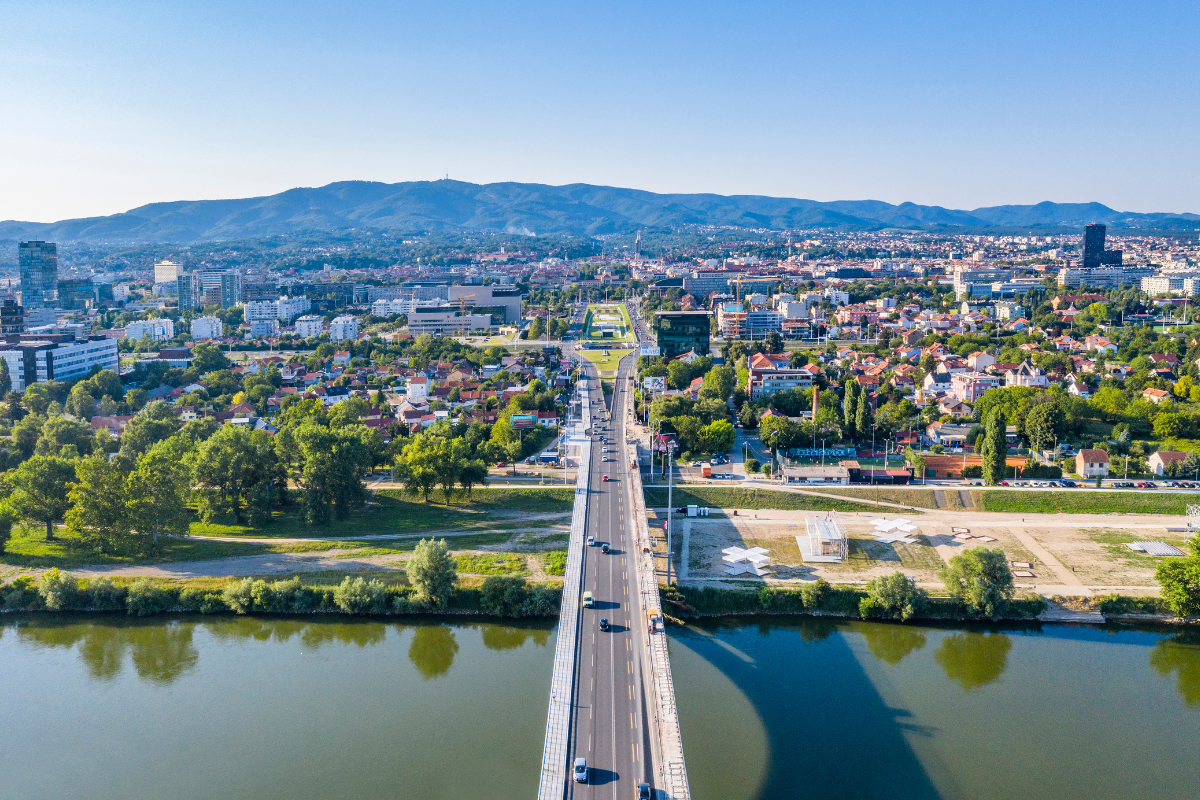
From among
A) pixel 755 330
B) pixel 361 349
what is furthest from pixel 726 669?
pixel 755 330

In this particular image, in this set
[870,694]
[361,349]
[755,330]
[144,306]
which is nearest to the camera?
[870,694]

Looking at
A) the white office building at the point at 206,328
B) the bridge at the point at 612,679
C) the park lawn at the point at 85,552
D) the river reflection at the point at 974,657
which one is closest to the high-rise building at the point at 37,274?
the white office building at the point at 206,328

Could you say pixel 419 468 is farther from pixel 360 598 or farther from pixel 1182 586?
pixel 1182 586

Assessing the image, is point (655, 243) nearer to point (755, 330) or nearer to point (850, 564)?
point (755, 330)

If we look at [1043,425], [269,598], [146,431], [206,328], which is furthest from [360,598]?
[206,328]

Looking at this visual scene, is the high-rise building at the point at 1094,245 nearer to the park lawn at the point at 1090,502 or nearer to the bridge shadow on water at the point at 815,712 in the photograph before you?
the park lawn at the point at 1090,502
